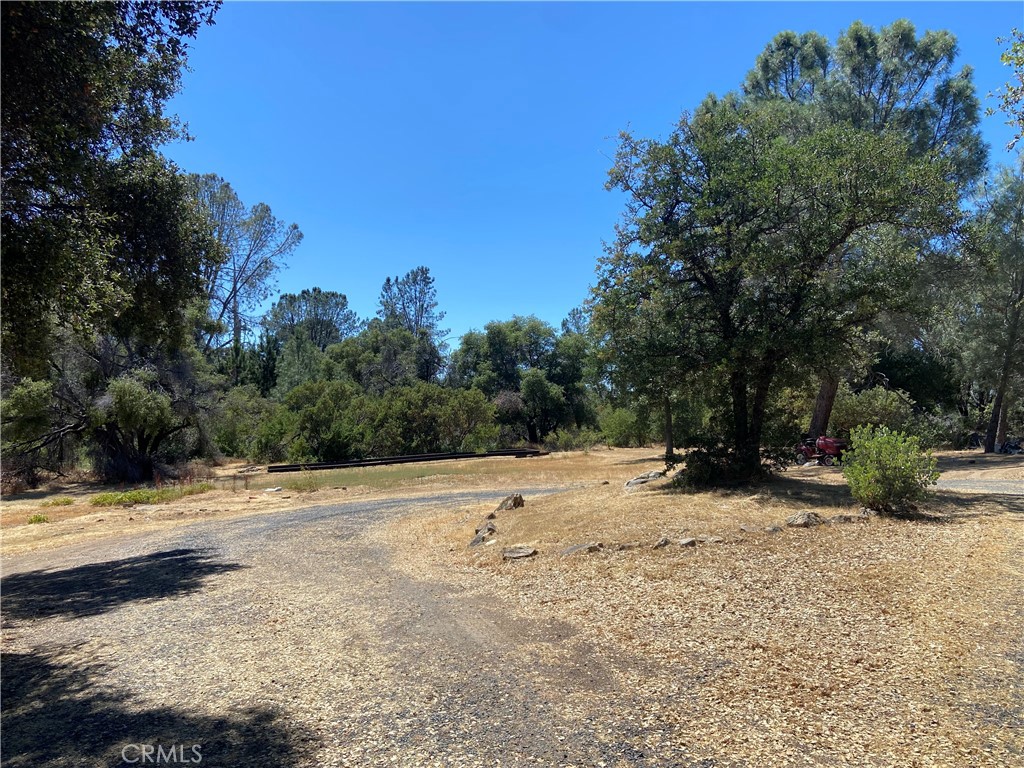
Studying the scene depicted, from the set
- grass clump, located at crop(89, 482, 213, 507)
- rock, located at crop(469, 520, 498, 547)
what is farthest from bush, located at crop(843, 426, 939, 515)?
grass clump, located at crop(89, 482, 213, 507)

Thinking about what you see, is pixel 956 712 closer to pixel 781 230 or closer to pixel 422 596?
pixel 422 596

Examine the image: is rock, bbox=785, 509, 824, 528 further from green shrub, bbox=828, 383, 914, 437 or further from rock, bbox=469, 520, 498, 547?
green shrub, bbox=828, 383, 914, 437

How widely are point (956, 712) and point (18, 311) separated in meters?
8.55

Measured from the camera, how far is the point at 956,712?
3.64 m

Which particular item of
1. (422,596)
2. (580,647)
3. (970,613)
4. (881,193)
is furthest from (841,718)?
(881,193)

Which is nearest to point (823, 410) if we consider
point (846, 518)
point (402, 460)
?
point (846, 518)

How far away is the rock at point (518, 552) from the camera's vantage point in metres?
8.66

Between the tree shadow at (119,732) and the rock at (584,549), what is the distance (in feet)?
16.0

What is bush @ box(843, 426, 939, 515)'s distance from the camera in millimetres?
8758

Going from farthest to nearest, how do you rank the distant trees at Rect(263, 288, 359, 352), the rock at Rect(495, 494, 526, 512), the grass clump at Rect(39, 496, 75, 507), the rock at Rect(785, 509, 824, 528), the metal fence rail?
the distant trees at Rect(263, 288, 359, 352) → the metal fence rail → the grass clump at Rect(39, 496, 75, 507) → the rock at Rect(495, 494, 526, 512) → the rock at Rect(785, 509, 824, 528)

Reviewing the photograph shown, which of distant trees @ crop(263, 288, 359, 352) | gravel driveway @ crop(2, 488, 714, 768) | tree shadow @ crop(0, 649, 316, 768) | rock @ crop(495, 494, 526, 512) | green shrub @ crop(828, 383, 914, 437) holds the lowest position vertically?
gravel driveway @ crop(2, 488, 714, 768)

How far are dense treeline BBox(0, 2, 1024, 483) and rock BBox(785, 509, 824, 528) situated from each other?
4.17 meters

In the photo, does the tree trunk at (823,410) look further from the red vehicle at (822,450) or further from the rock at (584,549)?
the rock at (584,549)

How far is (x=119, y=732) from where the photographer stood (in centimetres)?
392
